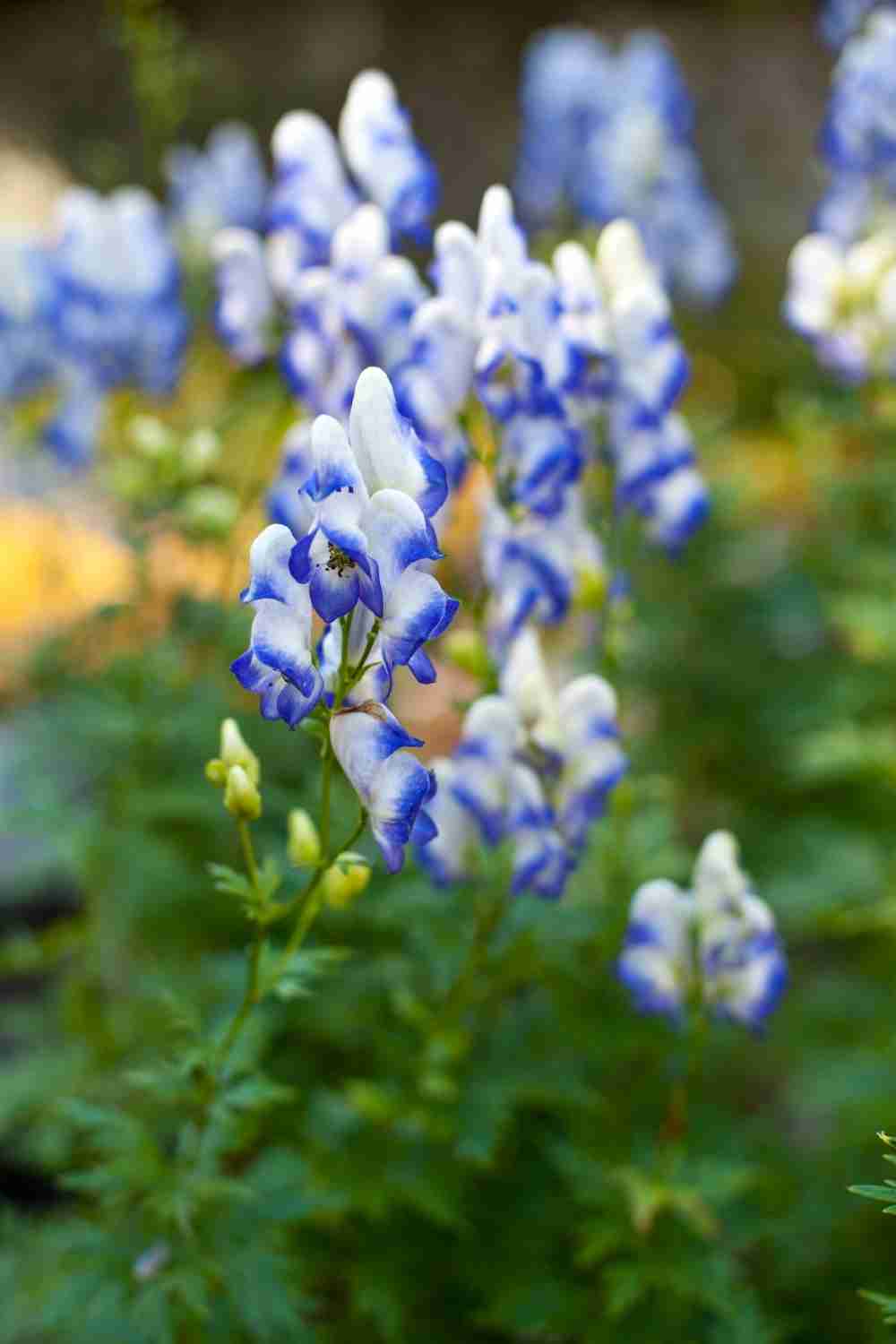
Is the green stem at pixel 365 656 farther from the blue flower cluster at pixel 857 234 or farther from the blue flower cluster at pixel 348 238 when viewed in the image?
the blue flower cluster at pixel 857 234

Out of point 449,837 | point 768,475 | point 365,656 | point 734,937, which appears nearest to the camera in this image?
point 365,656

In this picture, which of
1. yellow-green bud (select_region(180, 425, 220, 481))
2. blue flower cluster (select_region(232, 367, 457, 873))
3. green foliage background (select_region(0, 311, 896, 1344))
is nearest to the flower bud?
yellow-green bud (select_region(180, 425, 220, 481))

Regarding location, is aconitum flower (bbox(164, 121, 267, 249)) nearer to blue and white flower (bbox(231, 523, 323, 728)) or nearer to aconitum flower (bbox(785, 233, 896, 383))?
aconitum flower (bbox(785, 233, 896, 383))

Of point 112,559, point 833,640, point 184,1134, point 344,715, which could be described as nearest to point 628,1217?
point 184,1134

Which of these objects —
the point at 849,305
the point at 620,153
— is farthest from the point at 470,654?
the point at 620,153

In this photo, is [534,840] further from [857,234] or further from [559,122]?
[559,122]

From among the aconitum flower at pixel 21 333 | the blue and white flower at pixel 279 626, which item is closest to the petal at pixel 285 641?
the blue and white flower at pixel 279 626
